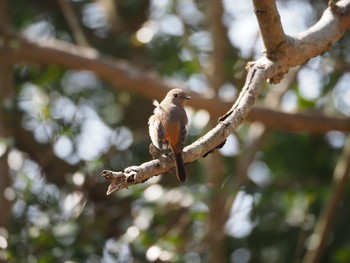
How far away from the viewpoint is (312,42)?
11.8 feet

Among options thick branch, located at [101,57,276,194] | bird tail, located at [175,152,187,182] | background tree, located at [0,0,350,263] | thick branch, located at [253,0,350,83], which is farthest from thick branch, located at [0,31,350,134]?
thick branch, located at [101,57,276,194]

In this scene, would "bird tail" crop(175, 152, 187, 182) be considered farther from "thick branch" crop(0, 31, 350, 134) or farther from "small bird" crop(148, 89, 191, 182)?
"thick branch" crop(0, 31, 350, 134)

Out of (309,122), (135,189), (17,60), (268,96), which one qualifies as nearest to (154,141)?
(135,189)

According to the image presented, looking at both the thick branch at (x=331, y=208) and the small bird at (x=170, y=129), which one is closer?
the small bird at (x=170, y=129)

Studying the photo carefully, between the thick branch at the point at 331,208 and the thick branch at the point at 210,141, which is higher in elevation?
the thick branch at the point at 210,141

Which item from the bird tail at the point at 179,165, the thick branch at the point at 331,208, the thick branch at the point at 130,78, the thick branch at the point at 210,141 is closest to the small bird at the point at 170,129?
the bird tail at the point at 179,165

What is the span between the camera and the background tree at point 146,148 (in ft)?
18.4

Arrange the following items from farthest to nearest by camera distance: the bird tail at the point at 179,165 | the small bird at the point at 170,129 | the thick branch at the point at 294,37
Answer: the small bird at the point at 170,129, the thick branch at the point at 294,37, the bird tail at the point at 179,165

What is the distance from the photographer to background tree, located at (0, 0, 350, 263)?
18.4 feet

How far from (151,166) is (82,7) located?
5.54 m

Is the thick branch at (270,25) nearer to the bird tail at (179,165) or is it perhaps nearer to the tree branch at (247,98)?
the tree branch at (247,98)

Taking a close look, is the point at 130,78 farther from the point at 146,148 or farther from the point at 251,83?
the point at 251,83

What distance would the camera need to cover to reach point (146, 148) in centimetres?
702

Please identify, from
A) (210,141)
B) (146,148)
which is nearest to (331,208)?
(146,148)
